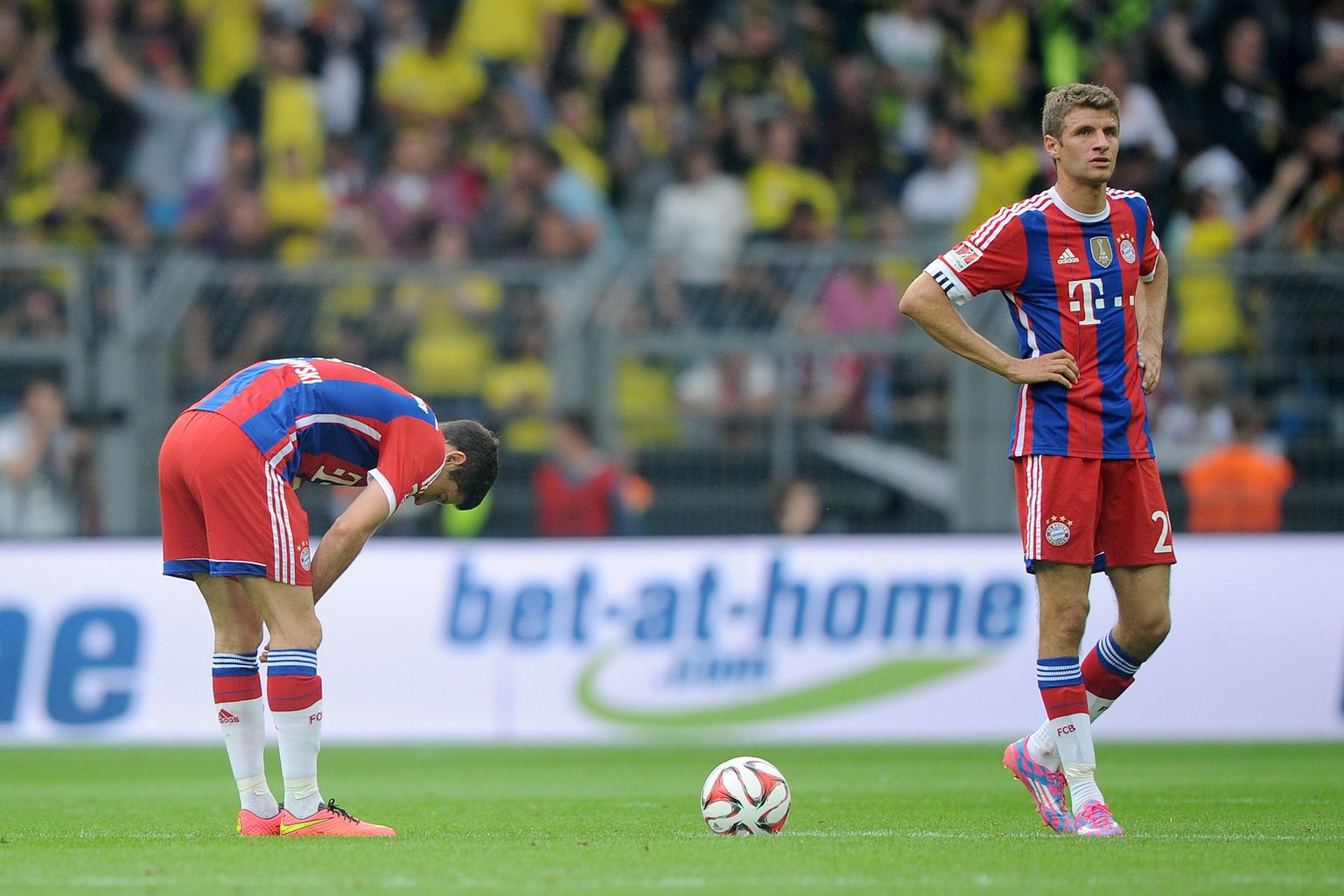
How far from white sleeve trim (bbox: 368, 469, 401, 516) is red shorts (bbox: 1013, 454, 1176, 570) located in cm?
234

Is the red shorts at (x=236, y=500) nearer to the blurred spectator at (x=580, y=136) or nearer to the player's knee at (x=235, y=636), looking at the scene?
the player's knee at (x=235, y=636)

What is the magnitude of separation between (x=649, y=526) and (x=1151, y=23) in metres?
7.40

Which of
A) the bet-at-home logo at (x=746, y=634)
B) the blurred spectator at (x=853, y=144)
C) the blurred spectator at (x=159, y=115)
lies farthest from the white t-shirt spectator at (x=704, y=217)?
the blurred spectator at (x=159, y=115)

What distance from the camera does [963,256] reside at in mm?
7184

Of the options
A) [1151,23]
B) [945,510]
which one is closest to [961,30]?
[1151,23]

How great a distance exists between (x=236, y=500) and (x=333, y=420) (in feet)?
1.61

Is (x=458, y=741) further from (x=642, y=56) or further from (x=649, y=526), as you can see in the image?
(x=642, y=56)

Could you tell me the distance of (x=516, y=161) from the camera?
15867 mm

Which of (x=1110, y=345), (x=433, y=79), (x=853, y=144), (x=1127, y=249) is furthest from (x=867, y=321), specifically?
(x=1110, y=345)

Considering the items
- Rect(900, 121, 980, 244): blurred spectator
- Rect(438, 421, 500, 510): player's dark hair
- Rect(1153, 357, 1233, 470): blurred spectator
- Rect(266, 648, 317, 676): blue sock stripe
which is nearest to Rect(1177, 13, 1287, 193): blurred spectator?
Rect(900, 121, 980, 244): blurred spectator

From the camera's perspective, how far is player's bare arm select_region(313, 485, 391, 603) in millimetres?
6816

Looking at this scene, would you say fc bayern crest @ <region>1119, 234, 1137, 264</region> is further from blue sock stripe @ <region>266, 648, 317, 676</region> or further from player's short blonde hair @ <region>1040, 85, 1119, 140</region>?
blue sock stripe @ <region>266, 648, 317, 676</region>

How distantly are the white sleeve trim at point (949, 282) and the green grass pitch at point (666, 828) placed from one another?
81.1 inches

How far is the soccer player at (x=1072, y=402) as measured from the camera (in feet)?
23.1
